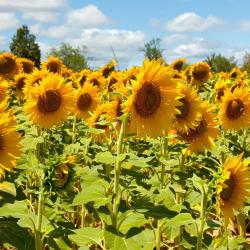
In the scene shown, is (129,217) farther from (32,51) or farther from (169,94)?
(32,51)

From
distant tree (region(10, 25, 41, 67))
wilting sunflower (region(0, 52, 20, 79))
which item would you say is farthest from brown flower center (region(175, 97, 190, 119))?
distant tree (region(10, 25, 41, 67))

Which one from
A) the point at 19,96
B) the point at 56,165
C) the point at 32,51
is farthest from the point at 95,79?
the point at 32,51

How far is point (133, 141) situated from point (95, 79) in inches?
87.4

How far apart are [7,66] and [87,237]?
551 cm

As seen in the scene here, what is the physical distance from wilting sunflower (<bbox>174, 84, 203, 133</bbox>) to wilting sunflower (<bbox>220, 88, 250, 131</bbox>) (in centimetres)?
133

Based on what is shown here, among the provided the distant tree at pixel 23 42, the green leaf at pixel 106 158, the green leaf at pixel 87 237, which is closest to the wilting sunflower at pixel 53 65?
the green leaf at pixel 106 158

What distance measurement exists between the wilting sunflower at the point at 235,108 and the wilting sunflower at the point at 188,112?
1.33 meters

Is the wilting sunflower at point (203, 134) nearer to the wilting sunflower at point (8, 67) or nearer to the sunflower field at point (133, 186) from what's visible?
the sunflower field at point (133, 186)

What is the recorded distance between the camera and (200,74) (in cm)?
905

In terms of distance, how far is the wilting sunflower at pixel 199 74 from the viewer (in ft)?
29.7

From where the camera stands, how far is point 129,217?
3.04 metres

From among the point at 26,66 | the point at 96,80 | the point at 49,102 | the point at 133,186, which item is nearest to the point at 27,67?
the point at 26,66

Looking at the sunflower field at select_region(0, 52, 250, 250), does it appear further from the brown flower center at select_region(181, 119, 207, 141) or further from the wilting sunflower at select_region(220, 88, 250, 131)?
the wilting sunflower at select_region(220, 88, 250, 131)

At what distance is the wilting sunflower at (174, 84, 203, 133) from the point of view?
4.03 m
